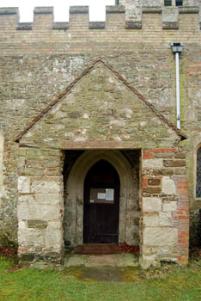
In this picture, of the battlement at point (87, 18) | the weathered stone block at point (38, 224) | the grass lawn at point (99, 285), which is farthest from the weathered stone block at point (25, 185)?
the battlement at point (87, 18)

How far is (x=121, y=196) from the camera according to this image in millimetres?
9781

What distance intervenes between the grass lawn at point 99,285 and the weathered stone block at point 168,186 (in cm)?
148

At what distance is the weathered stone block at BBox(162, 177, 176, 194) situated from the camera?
24.1 ft

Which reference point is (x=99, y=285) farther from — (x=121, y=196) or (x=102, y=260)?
(x=121, y=196)

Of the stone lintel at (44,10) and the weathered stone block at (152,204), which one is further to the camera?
the stone lintel at (44,10)

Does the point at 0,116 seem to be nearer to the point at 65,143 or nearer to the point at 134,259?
Result: the point at 65,143

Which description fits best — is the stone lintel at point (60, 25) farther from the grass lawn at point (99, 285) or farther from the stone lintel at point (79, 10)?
the grass lawn at point (99, 285)

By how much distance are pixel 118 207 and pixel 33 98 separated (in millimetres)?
3730

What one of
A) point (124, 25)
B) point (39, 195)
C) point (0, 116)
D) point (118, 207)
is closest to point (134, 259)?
point (118, 207)

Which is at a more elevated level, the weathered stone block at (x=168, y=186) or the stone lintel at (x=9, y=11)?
the stone lintel at (x=9, y=11)

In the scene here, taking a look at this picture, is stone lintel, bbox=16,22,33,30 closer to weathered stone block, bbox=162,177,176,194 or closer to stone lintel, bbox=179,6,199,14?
stone lintel, bbox=179,6,199,14

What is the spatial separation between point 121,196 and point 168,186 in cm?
262

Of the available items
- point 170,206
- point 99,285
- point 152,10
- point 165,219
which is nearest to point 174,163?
point 170,206

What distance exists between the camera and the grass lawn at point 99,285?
6141 mm
